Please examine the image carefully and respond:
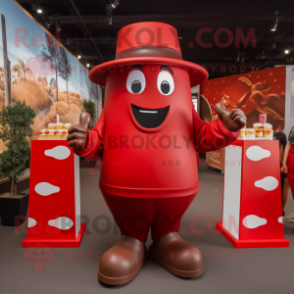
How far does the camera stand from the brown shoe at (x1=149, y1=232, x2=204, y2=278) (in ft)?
5.17

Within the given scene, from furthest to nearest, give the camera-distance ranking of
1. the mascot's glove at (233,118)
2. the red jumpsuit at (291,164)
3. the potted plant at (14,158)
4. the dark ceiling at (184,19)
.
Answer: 1. the dark ceiling at (184,19)
2. the potted plant at (14,158)
3. the red jumpsuit at (291,164)
4. the mascot's glove at (233,118)

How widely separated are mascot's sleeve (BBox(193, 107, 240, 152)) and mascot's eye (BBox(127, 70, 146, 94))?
433 mm

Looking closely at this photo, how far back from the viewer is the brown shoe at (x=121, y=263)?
1.50m

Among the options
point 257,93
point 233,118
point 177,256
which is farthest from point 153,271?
point 257,93

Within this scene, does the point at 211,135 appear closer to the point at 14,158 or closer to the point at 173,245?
the point at 173,245

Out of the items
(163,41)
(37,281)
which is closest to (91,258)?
(37,281)

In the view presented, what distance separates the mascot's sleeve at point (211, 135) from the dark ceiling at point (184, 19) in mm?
3727

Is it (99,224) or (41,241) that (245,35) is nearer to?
(99,224)

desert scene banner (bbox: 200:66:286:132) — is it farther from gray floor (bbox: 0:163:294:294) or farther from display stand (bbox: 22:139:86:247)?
display stand (bbox: 22:139:86:247)

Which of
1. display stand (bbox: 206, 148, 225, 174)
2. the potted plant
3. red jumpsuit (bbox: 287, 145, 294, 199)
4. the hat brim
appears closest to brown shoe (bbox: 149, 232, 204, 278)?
the hat brim

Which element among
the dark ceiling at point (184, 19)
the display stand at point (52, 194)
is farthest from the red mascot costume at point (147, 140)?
the dark ceiling at point (184, 19)

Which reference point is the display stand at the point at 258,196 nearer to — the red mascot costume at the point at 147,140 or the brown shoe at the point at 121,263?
the red mascot costume at the point at 147,140

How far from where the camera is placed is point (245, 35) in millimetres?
5961

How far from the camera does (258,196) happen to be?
2.04 metres
